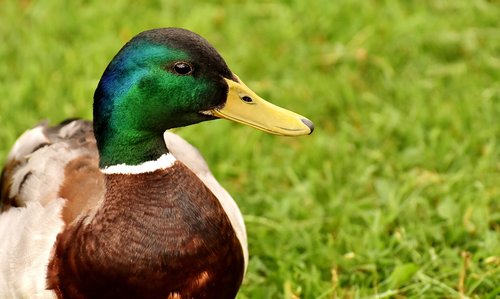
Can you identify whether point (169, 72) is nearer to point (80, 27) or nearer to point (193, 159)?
point (193, 159)

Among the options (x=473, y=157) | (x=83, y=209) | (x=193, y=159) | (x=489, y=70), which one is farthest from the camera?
(x=489, y=70)

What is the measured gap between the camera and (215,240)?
8.84 ft

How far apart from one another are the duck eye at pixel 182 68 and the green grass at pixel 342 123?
1058 millimetres

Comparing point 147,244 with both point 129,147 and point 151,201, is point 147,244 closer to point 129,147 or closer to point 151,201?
point 151,201

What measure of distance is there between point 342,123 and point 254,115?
5.85ft

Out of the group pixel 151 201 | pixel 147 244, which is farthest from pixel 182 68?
pixel 147 244

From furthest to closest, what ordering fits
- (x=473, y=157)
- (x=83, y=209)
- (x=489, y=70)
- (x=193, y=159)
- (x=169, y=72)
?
(x=489, y=70) → (x=473, y=157) → (x=193, y=159) → (x=83, y=209) → (x=169, y=72)

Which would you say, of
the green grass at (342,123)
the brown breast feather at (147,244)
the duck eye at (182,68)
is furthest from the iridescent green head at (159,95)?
the green grass at (342,123)

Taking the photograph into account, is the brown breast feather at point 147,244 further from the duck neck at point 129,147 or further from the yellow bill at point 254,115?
the yellow bill at point 254,115

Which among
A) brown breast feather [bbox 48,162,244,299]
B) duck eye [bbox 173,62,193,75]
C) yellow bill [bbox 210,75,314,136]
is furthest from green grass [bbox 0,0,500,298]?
duck eye [bbox 173,62,193,75]

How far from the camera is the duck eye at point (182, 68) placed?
8.43 feet

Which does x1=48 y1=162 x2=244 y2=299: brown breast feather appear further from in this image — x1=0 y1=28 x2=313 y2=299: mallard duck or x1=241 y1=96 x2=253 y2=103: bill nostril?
x1=241 y1=96 x2=253 y2=103: bill nostril

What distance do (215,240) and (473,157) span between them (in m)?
1.89

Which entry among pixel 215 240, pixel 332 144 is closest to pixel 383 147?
pixel 332 144
